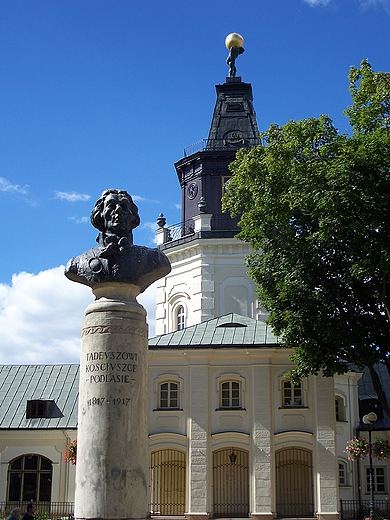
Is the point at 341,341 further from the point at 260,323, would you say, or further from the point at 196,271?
the point at 196,271

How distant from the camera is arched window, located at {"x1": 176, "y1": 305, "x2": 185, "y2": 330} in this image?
36.4 meters

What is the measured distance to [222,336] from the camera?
27.9 meters

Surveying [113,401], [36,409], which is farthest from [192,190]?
[113,401]

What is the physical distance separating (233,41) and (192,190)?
35.1 feet

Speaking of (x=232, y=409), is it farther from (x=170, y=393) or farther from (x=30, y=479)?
(x=30, y=479)

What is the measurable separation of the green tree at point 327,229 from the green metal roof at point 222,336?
11.1ft

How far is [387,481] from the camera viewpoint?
30891 millimetres

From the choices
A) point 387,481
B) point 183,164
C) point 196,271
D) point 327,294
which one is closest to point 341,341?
point 327,294

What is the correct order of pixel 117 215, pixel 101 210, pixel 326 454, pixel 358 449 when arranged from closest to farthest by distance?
pixel 117 215 → pixel 101 210 → pixel 358 449 → pixel 326 454

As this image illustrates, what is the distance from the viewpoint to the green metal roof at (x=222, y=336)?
26656 millimetres

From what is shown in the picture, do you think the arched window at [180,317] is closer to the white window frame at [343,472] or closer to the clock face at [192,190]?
the clock face at [192,190]

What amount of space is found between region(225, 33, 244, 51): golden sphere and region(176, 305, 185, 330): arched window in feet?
54.7

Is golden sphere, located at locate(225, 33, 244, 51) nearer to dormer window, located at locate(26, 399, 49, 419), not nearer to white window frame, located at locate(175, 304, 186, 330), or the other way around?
white window frame, located at locate(175, 304, 186, 330)

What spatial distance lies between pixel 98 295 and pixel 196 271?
2451cm
